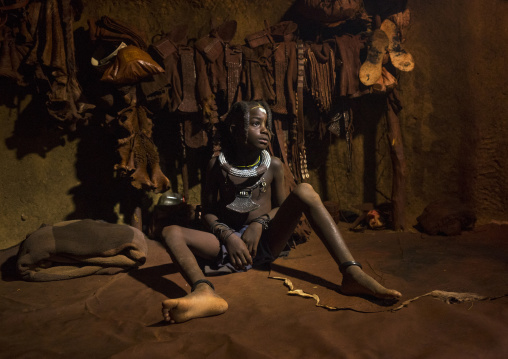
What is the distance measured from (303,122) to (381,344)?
9.86 ft

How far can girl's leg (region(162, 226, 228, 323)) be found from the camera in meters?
2.05

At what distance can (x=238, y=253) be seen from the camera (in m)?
2.61

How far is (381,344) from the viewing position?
5.87ft

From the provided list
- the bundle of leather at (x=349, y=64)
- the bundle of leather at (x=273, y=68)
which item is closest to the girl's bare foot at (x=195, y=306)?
the bundle of leather at (x=273, y=68)

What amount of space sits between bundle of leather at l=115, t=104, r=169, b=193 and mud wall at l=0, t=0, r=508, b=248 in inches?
20.4

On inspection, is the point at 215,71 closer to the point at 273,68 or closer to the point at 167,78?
the point at 167,78

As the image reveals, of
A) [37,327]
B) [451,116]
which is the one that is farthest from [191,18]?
[37,327]

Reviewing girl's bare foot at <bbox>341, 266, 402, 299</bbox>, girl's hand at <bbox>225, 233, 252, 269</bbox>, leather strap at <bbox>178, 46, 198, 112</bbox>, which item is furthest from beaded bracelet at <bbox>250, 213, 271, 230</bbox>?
leather strap at <bbox>178, 46, 198, 112</bbox>

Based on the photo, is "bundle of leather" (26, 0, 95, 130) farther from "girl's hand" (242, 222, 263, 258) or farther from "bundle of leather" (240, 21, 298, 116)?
"girl's hand" (242, 222, 263, 258)

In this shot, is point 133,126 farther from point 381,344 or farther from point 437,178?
point 437,178

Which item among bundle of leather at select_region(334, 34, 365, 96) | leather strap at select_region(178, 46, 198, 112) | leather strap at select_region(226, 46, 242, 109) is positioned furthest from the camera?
bundle of leather at select_region(334, 34, 365, 96)

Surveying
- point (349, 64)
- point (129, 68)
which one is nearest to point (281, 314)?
point (129, 68)

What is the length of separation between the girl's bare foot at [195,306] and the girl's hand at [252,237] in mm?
514

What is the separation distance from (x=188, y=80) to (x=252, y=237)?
2104mm
